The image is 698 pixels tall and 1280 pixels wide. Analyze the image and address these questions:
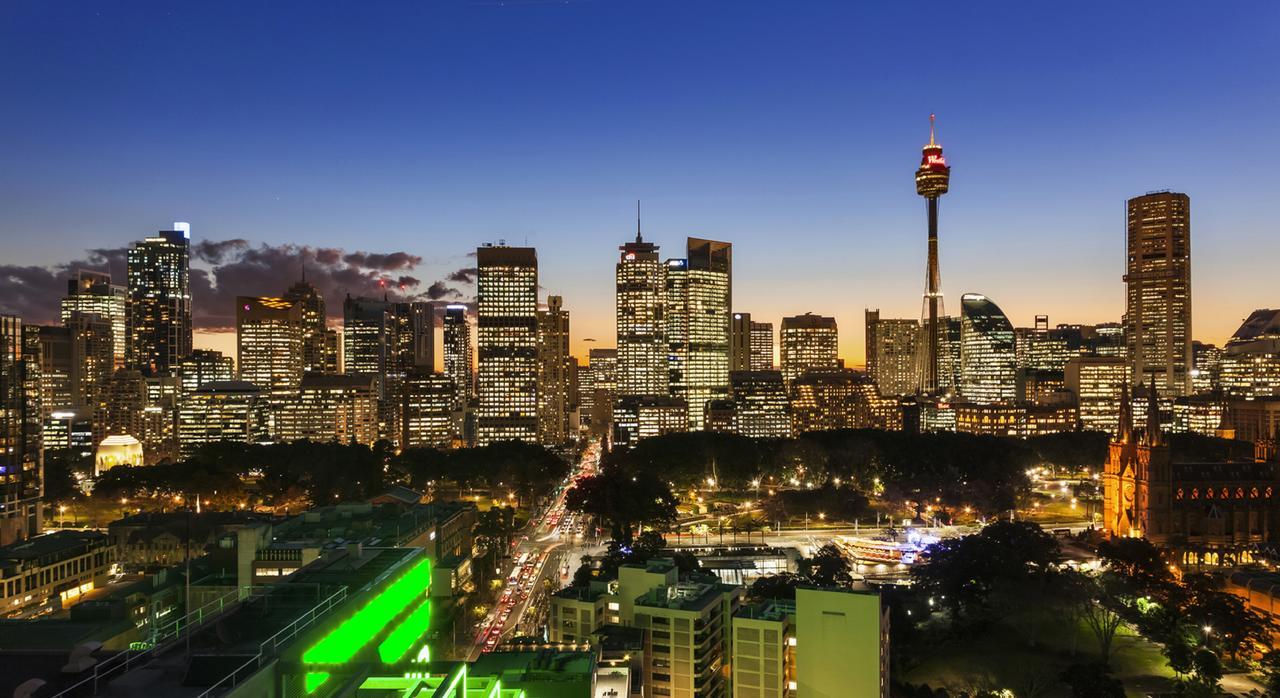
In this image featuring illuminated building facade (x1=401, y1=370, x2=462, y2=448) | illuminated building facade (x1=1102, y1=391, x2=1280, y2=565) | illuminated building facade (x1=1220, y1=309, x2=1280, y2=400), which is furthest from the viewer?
illuminated building facade (x1=1220, y1=309, x2=1280, y2=400)

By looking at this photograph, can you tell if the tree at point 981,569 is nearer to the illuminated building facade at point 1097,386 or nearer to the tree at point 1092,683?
the tree at point 1092,683

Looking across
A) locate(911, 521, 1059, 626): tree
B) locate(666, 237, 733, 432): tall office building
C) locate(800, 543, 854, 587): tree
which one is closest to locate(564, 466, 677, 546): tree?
locate(800, 543, 854, 587): tree

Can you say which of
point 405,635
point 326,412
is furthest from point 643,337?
point 405,635

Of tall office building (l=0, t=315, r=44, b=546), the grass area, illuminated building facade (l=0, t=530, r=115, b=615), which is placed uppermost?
tall office building (l=0, t=315, r=44, b=546)

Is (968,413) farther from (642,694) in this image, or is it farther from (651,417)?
(642,694)

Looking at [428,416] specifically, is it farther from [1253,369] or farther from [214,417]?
[1253,369]

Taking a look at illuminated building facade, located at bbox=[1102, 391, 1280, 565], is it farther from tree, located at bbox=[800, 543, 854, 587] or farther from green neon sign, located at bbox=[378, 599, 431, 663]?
green neon sign, located at bbox=[378, 599, 431, 663]
